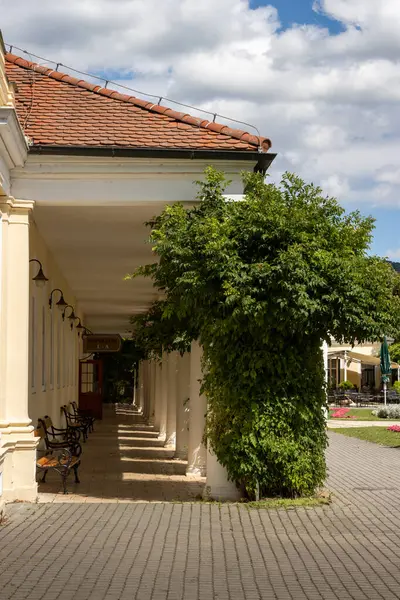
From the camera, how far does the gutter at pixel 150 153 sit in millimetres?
12016

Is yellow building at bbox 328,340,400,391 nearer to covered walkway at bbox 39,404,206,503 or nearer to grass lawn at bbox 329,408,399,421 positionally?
grass lawn at bbox 329,408,399,421

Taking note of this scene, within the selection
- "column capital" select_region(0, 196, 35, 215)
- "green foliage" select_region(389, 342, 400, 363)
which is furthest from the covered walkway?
"green foliage" select_region(389, 342, 400, 363)

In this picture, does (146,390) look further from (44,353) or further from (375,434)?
(44,353)

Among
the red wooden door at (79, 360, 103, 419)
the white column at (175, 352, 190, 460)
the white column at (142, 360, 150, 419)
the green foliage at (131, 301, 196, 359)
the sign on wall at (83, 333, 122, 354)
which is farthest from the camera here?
the white column at (142, 360, 150, 419)

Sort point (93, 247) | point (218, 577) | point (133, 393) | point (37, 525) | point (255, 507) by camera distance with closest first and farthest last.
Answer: point (218, 577), point (37, 525), point (255, 507), point (93, 247), point (133, 393)

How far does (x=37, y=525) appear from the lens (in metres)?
9.70

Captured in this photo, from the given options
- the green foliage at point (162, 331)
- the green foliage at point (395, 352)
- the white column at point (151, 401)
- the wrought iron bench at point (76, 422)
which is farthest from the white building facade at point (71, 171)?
the green foliage at point (395, 352)

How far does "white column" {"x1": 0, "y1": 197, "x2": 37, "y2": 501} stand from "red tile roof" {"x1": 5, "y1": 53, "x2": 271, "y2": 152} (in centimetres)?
109

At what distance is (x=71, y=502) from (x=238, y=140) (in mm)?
4922

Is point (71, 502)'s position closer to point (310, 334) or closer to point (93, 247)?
point (310, 334)

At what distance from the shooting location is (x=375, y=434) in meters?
24.7

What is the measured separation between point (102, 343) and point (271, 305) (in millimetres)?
20244

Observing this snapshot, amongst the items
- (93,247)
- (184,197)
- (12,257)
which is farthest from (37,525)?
(93,247)

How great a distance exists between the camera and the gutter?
12016 mm
